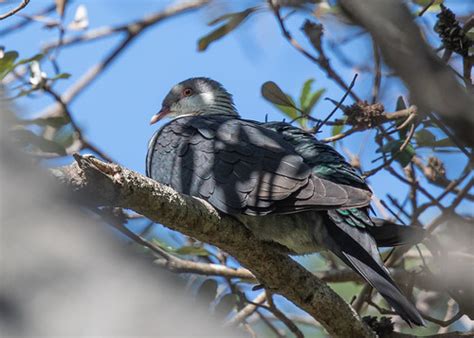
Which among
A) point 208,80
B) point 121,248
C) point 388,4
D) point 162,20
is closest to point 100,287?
point 121,248

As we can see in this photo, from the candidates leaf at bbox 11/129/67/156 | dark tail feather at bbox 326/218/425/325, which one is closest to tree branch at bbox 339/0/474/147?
dark tail feather at bbox 326/218/425/325

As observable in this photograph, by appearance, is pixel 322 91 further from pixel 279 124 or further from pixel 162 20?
pixel 162 20

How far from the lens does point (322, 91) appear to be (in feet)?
15.6

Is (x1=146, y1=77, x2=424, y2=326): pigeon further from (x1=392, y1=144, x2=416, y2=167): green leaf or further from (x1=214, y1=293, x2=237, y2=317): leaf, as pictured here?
(x1=214, y1=293, x2=237, y2=317): leaf

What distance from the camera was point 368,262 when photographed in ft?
11.7

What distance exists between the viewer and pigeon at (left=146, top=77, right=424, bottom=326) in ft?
11.6

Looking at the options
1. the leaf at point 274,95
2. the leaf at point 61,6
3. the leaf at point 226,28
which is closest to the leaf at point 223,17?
the leaf at point 226,28

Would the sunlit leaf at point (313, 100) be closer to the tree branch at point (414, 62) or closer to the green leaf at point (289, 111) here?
the green leaf at point (289, 111)

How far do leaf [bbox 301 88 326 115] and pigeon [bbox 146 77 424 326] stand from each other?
414 mm

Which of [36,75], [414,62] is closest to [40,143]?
[36,75]

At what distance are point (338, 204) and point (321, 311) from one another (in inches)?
20.4

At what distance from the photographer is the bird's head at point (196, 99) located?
5633 millimetres

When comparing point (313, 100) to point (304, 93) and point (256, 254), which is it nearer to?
point (304, 93)

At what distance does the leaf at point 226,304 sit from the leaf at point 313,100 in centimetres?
127
